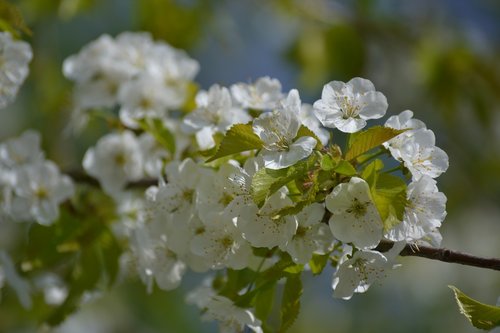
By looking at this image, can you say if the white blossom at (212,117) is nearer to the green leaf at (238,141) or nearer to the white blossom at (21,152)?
the green leaf at (238,141)

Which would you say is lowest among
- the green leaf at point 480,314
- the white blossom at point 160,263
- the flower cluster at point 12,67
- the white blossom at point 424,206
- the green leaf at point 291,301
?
the white blossom at point 160,263

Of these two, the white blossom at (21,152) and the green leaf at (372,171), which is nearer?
the green leaf at (372,171)

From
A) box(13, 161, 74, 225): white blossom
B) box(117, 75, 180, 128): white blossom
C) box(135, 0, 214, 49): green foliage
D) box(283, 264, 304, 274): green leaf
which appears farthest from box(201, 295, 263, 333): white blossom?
box(135, 0, 214, 49): green foliage

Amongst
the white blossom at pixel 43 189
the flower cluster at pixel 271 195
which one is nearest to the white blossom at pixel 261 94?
the flower cluster at pixel 271 195

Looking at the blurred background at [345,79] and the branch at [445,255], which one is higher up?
the branch at [445,255]

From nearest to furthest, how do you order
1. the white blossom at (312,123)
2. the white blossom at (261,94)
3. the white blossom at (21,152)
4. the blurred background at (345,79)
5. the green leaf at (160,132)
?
1. the white blossom at (312,123)
2. the white blossom at (261,94)
3. the green leaf at (160,132)
4. the white blossom at (21,152)
5. the blurred background at (345,79)

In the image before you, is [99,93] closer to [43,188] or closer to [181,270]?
[43,188]

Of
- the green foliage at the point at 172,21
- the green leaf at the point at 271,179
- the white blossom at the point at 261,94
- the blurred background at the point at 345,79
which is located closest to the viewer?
the green leaf at the point at 271,179
